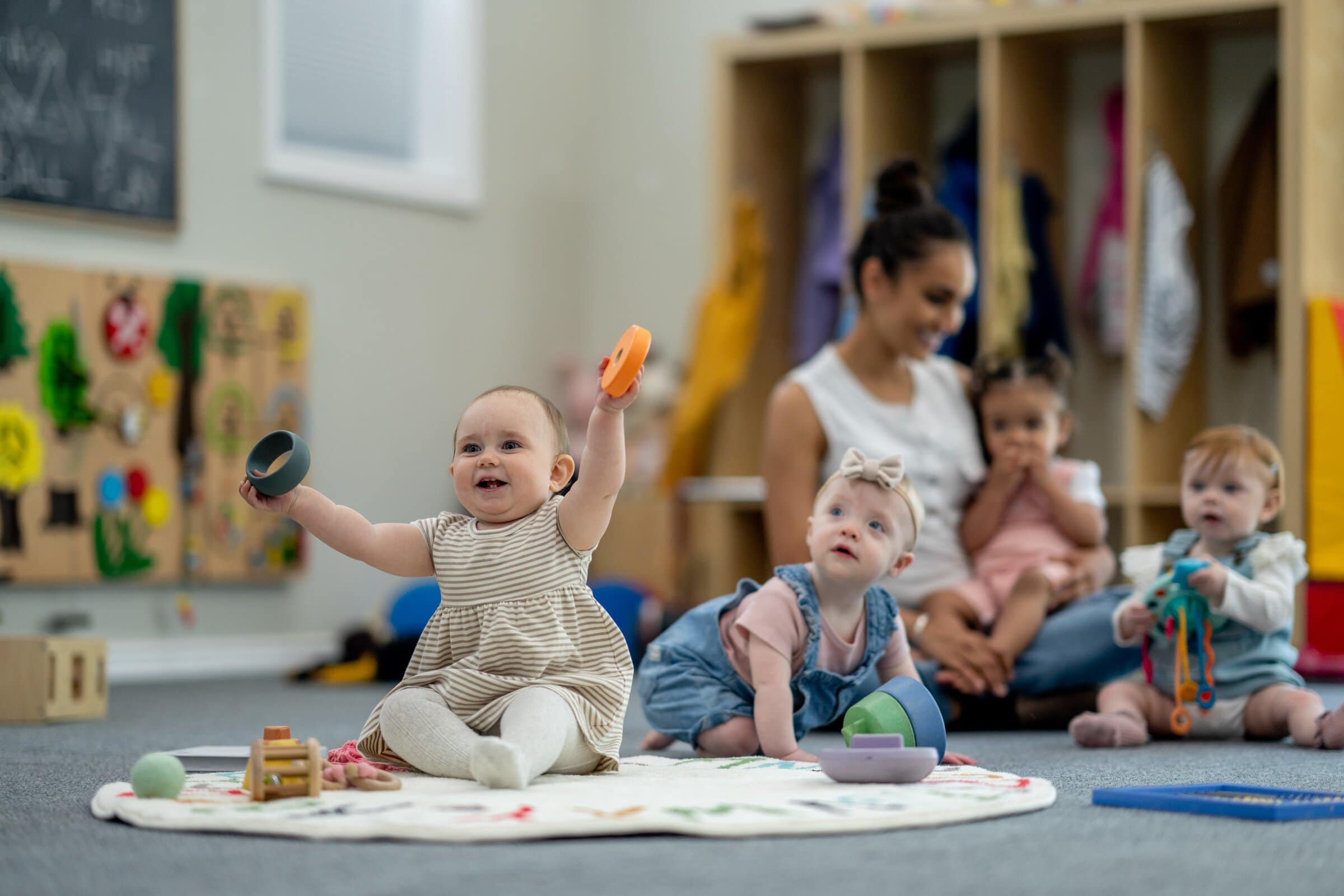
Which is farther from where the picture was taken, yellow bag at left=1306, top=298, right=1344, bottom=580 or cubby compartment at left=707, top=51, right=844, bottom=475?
cubby compartment at left=707, top=51, right=844, bottom=475

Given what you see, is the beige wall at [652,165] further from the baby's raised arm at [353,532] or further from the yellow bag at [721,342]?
the baby's raised arm at [353,532]

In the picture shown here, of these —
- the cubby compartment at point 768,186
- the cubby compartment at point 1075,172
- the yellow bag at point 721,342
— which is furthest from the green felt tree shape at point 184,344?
the cubby compartment at point 1075,172

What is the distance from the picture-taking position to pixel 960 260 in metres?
2.74

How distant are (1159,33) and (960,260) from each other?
1.58m

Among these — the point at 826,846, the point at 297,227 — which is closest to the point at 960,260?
the point at 826,846

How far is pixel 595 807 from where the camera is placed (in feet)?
4.99

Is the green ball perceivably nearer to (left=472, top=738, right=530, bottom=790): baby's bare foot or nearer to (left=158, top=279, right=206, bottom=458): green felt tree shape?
(left=472, top=738, right=530, bottom=790): baby's bare foot

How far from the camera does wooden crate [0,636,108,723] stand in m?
2.76

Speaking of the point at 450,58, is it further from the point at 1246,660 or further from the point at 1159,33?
the point at 1246,660

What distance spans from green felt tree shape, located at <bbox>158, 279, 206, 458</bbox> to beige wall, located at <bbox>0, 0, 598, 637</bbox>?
83 mm

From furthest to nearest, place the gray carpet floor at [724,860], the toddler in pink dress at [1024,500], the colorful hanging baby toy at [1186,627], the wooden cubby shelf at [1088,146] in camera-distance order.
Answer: the wooden cubby shelf at [1088,146] → the toddler in pink dress at [1024,500] → the colorful hanging baby toy at [1186,627] → the gray carpet floor at [724,860]

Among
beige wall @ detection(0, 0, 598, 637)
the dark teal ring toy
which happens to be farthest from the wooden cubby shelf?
the dark teal ring toy

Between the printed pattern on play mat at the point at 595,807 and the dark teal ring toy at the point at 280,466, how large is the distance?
1.03 ft

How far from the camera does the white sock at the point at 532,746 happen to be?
5.39ft
